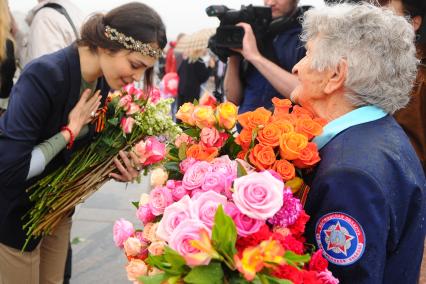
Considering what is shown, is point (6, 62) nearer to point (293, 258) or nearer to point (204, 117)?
Result: point (204, 117)

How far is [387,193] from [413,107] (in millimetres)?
1065

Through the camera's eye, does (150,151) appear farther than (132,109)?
No

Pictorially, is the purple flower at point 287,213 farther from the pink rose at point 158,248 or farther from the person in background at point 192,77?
the person in background at point 192,77

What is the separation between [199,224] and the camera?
3.18 ft

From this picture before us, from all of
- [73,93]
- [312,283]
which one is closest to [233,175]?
[312,283]

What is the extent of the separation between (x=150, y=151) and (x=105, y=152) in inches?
9.8

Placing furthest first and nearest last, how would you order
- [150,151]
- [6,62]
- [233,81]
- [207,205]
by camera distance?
[233,81] → [6,62] → [150,151] → [207,205]

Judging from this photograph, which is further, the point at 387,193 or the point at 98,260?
the point at 98,260

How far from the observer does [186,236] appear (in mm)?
953

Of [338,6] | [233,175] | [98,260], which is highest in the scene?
[338,6]

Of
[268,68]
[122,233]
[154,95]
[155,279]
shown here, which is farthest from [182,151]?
[268,68]

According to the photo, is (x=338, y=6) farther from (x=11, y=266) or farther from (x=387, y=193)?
(x=11, y=266)

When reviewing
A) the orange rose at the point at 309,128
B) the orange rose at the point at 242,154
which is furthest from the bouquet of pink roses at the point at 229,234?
the orange rose at the point at 309,128

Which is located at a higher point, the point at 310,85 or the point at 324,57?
the point at 324,57
